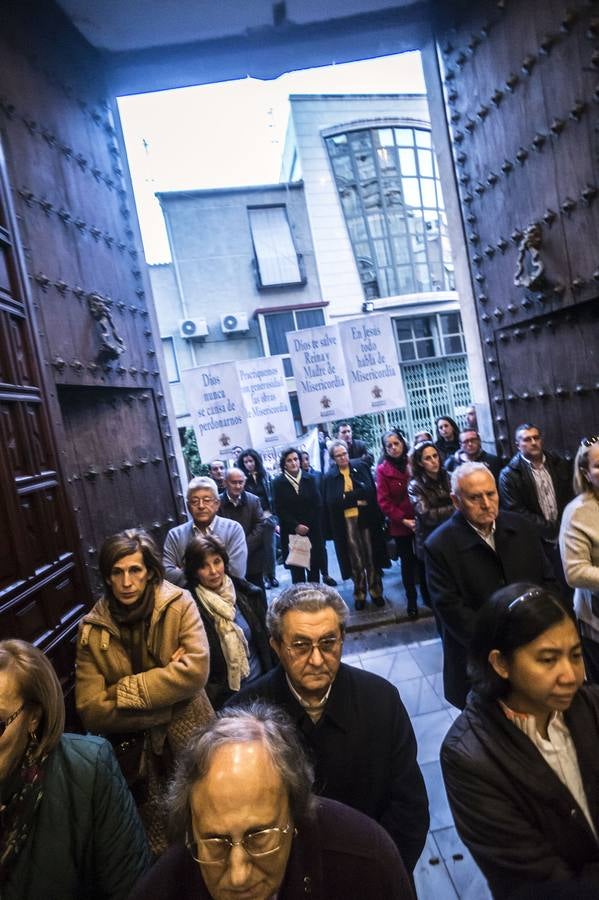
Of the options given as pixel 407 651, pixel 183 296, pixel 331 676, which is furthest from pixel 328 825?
pixel 183 296

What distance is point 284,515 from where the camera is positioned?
596 centimetres

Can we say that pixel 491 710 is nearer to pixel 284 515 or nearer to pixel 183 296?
pixel 284 515

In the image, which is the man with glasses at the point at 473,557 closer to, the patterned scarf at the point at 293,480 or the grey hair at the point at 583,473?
the grey hair at the point at 583,473

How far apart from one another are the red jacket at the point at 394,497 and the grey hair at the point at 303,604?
3.46 meters

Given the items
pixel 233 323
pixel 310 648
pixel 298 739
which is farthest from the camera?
pixel 233 323

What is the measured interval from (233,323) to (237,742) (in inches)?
644

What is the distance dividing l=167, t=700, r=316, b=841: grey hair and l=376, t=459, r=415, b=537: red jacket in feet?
13.7

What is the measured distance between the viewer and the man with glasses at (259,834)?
3.69 feet

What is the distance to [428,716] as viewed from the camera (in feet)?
11.9

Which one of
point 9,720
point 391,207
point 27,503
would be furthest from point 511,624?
point 391,207

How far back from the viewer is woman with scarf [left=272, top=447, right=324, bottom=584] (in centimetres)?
593

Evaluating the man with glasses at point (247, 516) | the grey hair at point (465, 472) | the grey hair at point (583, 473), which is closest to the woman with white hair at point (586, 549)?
the grey hair at point (583, 473)

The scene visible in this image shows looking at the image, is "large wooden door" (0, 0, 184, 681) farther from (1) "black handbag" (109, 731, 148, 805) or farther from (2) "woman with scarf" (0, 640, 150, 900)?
(2) "woman with scarf" (0, 640, 150, 900)

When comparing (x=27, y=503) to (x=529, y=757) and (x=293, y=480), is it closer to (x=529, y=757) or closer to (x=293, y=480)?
(x=529, y=757)
